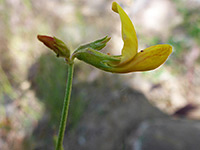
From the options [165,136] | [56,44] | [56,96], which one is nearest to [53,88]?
[56,96]

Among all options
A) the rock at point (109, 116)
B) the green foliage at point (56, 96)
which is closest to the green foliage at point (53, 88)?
the green foliage at point (56, 96)

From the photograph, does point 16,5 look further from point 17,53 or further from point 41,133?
point 41,133

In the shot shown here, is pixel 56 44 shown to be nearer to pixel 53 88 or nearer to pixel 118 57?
pixel 118 57

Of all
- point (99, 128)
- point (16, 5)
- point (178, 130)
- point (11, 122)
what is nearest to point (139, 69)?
point (178, 130)

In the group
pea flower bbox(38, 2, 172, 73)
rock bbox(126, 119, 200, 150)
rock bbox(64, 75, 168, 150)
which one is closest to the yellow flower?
pea flower bbox(38, 2, 172, 73)

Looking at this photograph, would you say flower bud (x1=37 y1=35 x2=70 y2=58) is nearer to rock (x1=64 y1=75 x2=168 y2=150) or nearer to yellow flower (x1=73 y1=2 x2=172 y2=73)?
yellow flower (x1=73 y1=2 x2=172 y2=73)

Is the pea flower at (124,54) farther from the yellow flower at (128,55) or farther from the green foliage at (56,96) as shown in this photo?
the green foliage at (56,96)
